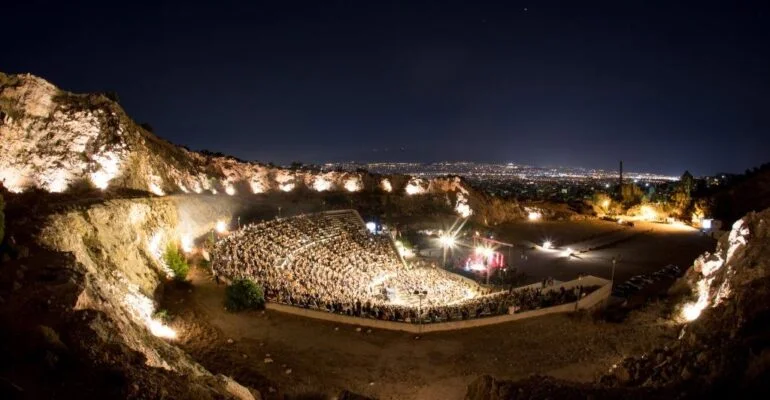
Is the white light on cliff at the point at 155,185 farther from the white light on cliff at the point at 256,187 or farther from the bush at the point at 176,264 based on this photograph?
the white light on cliff at the point at 256,187

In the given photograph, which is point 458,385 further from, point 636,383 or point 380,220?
point 380,220

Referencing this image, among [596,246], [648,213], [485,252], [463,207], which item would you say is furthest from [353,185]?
[648,213]

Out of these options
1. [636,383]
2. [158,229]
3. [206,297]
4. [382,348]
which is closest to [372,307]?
[382,348]

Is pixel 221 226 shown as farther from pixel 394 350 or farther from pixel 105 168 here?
pixel 394 350

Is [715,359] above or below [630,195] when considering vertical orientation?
below

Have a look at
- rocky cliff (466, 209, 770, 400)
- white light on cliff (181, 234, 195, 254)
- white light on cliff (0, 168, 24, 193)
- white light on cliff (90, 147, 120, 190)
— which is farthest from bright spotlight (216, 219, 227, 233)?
rocky cliff (466, 209, 770, 400)

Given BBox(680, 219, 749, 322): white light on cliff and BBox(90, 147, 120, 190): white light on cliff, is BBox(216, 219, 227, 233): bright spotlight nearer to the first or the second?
BBox(90, 147, 120, 190): white light on cliff
